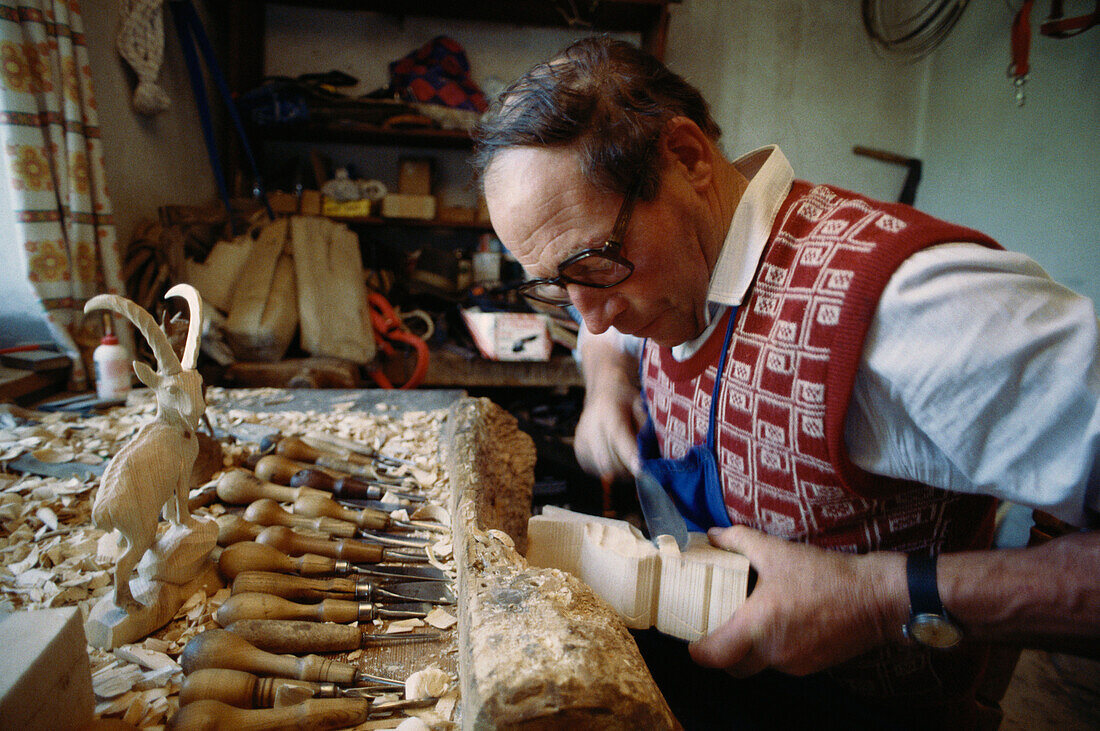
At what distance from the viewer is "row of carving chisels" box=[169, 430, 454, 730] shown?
73 cm

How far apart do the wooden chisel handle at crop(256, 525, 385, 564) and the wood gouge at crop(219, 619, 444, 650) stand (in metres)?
0.20

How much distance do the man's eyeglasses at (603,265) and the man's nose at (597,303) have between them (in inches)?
0.7

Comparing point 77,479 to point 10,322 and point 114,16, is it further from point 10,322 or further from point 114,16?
point 114,16

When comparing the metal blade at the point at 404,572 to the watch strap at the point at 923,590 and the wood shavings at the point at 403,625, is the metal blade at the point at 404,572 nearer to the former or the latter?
the wood shavings at the point at 403,625

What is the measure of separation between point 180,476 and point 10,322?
205 cm

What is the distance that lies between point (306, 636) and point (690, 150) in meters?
1.06

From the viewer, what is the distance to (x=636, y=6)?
152 inches

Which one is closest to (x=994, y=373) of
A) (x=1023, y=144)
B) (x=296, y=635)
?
(x=296, y=635)

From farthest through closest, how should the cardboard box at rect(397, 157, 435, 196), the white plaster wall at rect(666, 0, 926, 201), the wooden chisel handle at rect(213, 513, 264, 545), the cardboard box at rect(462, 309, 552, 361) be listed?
1. the white plaster wall at rect(666, 0, 926, 201)
2. the cardboard box at rect(397, 157, 435, 196)
3. the cardboard box at rect(462, 309, 552, 361)
4. the wooden chisel handle at rect(213, 513, 264, 545)

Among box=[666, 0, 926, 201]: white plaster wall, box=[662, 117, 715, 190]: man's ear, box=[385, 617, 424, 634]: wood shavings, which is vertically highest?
box=[666, 0, 926, 201]: white plaster wall

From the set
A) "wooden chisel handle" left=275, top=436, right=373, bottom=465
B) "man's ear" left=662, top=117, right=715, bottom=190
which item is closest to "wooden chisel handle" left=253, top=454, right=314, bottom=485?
"wooden chisel handle" left=275, top=436, right=373, bottom=465

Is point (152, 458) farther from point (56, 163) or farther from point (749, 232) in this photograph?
point (56, 163)

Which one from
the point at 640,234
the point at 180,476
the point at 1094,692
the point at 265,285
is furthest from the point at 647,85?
the point at 1094,692

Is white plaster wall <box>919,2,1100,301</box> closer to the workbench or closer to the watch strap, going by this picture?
the watch strap
